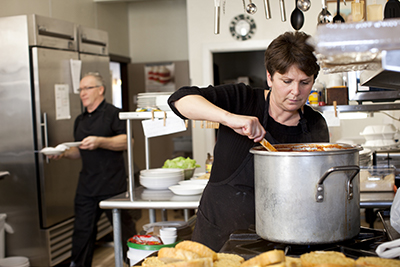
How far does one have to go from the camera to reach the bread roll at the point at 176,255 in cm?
111

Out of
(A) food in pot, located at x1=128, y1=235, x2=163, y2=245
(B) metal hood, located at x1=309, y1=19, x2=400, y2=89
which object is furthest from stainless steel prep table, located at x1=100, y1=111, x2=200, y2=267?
(B) metal hood, located at x1=309, y1=19, x2=400, y2=89

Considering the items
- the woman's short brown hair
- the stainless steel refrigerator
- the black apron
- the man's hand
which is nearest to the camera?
the woman's short brown hair

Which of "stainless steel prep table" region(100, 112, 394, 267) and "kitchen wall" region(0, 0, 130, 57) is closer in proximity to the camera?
"stainless steel prep table" region(100, 112, 394, 267)

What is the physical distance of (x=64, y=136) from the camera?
4.06 m

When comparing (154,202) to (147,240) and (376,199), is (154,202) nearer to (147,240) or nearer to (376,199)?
(147,240)

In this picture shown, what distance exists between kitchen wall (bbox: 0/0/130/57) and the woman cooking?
10.7 feet

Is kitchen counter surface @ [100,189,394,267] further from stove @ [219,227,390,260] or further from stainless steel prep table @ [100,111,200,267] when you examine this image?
stove @ [219,227,390,260]

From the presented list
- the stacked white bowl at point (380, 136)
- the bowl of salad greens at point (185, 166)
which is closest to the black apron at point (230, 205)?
the bowl of salad greens at point (185, 166)

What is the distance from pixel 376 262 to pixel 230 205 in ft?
2.60

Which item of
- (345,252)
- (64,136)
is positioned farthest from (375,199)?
(64,136)

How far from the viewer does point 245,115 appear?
1.75 meters

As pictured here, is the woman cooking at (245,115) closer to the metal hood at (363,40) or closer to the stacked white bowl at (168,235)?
the stacked white bowl at (168,235)

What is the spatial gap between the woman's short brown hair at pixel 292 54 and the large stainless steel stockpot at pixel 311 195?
0.50m

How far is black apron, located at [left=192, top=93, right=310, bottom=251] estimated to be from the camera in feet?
5.63
